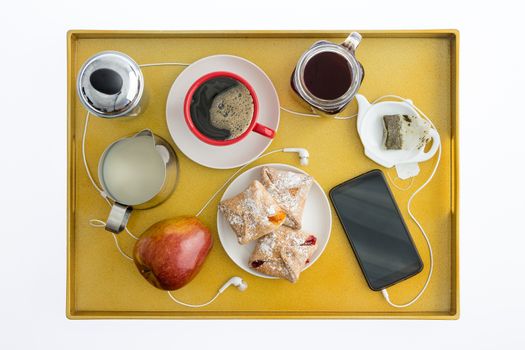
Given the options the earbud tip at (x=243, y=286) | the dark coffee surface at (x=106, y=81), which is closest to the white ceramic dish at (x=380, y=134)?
the earbud tip at (x=243, y=286)

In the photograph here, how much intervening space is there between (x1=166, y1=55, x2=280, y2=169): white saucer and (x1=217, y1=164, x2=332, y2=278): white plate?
0.05 meters

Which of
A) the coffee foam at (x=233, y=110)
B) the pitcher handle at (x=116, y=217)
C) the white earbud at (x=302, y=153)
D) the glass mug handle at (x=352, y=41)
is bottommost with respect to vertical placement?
the pitcher handle at (x=116, y=217)

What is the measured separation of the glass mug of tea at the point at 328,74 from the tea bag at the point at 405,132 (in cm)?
16

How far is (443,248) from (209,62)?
0.71 m

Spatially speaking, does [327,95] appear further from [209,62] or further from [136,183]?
[136,183]

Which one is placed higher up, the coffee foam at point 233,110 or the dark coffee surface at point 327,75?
the dark coffee surface at point 327,75

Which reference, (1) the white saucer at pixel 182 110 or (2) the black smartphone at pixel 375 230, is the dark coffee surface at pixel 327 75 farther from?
(2) the black smartphone at pixel 375 230

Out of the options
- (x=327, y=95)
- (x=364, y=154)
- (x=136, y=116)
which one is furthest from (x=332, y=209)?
(x=136, y=116)

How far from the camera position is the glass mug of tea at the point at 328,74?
2.98 ft

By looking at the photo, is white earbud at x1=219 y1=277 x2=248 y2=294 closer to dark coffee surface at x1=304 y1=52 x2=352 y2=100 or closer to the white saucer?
the white saucer

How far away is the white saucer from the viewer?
3.29 feet

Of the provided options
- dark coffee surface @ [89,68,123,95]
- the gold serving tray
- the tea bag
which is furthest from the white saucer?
the tea bag

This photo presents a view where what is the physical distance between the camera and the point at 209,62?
39.6 inches

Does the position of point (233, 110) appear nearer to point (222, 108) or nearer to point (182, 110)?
point (222, 108)
